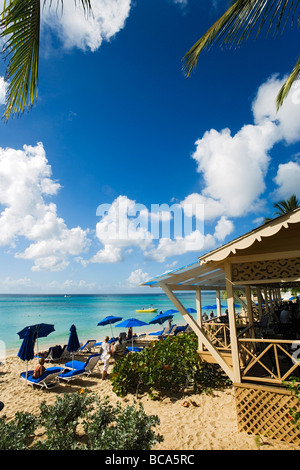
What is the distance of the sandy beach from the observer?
14.8ft

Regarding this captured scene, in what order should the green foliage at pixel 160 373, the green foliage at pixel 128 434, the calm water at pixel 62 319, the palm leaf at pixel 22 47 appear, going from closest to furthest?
the palm leaf at pixel 22 47 → the green foliage at pixel 128 434 → the green foliage at pixel 160 373 → the calm water at pixel 62 319

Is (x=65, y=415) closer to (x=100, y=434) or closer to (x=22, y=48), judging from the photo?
(x=100, y=434)

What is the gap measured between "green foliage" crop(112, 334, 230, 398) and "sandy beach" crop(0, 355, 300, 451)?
39cm

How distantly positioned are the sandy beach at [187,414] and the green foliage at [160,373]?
0.39 metres

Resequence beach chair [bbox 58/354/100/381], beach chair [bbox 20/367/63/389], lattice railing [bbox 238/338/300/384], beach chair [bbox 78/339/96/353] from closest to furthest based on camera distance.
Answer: lattice railing [bbox 238/338/300/384] → beach chair [bbox 20/367/63/389] → beach chair [bbox 58/354/100/381] → beach chair [bbox 78/339/96/353]

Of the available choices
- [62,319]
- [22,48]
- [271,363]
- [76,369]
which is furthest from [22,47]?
[62,319]

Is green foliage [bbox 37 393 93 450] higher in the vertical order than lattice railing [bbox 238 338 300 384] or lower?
lower

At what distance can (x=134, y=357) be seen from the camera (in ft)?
24.9

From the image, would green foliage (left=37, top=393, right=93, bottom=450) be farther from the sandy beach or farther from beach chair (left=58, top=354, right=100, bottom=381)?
beach chair (left=58, top=354, right=100, bottom=381)

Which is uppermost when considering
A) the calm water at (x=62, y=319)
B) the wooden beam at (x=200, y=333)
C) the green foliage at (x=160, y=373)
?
the wooden beam at (x=200, y=333)

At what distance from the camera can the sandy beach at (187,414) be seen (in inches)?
178

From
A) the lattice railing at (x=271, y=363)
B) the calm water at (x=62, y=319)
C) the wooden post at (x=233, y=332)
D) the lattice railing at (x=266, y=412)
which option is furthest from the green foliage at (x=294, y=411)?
the calm water at (x=62, y=319)

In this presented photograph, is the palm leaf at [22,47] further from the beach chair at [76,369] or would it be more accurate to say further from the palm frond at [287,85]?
the beach chair at [76,369]

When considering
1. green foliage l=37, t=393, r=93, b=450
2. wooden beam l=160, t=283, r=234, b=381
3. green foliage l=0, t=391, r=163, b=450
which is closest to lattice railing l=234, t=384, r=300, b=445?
wooden beam l=160, t=283, r=234, b=381
